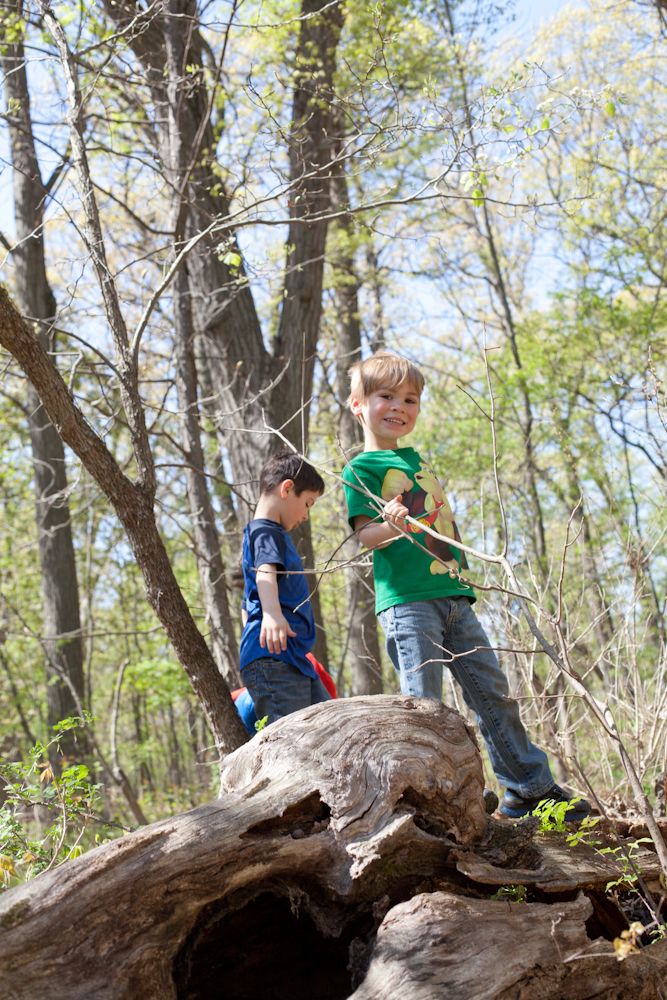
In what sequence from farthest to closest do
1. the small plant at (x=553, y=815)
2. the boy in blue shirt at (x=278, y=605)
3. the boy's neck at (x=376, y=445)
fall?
the boy's neck at (x=376, y=445)
the boy in blue shirt at (x=278, y=605)
the small plant at (x=553, y=815)

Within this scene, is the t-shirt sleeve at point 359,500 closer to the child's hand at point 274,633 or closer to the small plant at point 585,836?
the child's hand at point 274,633

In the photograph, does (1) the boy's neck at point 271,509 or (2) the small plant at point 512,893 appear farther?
(1) the boy's neck at point 271,509

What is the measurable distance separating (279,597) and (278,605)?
0.22m

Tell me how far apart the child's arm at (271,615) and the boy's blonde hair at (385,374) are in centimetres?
82

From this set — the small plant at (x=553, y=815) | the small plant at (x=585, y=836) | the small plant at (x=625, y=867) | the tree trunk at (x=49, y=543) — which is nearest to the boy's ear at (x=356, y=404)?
the small plant at (x=553, y=815)

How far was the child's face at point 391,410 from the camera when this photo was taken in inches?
139

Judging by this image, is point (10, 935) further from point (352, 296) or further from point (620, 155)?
point (620, 155)

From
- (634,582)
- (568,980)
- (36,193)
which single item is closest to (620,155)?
(36,193)

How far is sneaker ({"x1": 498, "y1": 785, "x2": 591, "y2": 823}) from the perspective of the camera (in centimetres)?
320

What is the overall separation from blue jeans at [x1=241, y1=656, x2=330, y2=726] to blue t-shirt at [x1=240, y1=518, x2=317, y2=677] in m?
0.03

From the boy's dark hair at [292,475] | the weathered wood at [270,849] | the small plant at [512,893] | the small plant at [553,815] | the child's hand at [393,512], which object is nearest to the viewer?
the weathered wood at [270,849]

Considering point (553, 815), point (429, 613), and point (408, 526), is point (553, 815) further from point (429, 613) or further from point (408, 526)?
point (408, 526)

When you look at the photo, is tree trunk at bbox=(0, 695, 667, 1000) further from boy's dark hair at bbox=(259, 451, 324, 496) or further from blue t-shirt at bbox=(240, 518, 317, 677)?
boy's dark hair at bbox=(259, 451, 324, 496)

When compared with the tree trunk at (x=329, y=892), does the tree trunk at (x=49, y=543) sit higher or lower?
higher
